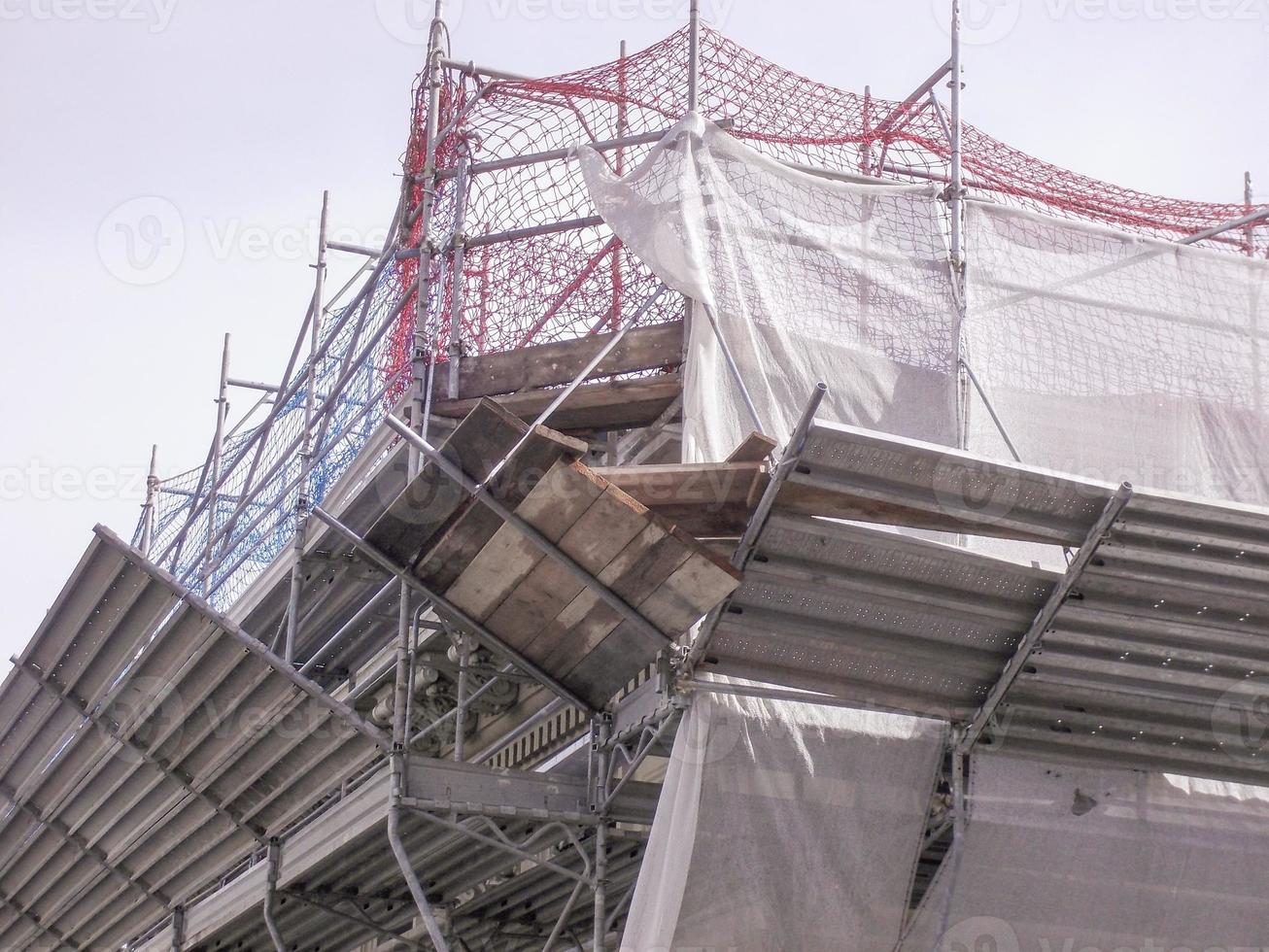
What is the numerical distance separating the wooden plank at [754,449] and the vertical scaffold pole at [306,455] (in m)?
4.94


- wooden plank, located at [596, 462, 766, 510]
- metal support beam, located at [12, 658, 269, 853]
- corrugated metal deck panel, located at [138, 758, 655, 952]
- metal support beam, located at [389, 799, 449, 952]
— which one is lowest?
metal support beam, located at [389, 799, 449, 952]

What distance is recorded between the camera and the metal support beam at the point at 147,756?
14.3 m

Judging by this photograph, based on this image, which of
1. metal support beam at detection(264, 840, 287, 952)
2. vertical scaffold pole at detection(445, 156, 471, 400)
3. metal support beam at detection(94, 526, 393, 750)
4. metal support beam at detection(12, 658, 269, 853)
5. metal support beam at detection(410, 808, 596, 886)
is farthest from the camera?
metal support beam at detection(12, 658, 269, 853)

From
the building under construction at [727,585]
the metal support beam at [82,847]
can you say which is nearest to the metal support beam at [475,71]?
the building under construction at [727,585]

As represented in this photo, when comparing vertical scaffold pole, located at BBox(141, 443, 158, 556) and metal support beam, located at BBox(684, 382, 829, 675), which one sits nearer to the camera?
metal support beam, located at BBox(684, 382, 829, 675)

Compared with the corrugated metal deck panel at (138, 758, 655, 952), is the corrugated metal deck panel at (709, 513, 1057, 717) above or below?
above

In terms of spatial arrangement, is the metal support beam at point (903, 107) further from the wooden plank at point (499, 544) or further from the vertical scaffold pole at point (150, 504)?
the vertical scaffold pole at point (150, 504)

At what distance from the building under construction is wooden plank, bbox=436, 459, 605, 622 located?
0.10 feet

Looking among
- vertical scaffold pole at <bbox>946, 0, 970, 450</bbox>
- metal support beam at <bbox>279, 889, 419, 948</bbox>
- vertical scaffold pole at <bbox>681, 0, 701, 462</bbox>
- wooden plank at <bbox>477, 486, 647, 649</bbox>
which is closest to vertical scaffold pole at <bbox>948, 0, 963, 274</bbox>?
vertical scaffold pole at <bbox>946, 0, 970, 450</bbox>

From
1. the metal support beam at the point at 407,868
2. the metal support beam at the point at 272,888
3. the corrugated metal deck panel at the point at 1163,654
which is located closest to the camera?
the corrugated metal deck panel at the point at 1163,654

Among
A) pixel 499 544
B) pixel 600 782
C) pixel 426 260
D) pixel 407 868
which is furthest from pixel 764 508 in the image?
pixel 426 260

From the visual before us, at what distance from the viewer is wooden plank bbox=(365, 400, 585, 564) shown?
10266mm

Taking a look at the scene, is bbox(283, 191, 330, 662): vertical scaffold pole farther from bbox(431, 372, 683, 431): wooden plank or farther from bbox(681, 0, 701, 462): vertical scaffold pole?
bbox(681, 0, 701, 462): vertical scaffold pole

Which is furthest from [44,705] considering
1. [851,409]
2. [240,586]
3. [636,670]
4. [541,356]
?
[851,409]
